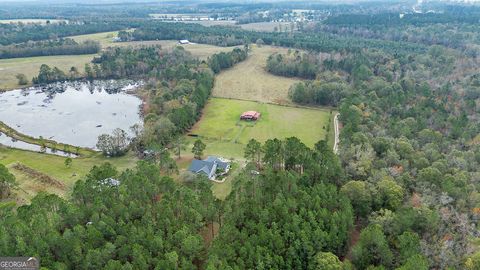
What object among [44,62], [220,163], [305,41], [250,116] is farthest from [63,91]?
[305,41]

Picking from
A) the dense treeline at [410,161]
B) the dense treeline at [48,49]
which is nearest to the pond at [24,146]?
the dense treeline at [410,161]

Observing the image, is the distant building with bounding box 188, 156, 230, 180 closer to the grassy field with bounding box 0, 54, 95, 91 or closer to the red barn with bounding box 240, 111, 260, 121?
the red barn with bounding box 240, 111, 260, 121

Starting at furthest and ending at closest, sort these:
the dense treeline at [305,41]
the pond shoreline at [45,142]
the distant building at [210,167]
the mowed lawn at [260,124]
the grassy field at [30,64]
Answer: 1. the dense treeline at [305,41]
2. the grassy field at [30,64]
3. the mowed lawn at [260,124]
4. the pond shoreline at [45,142]
5. the distant building at [210,167]

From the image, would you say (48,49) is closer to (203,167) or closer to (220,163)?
(220,163)

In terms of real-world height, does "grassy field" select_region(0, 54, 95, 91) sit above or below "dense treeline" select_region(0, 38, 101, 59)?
below

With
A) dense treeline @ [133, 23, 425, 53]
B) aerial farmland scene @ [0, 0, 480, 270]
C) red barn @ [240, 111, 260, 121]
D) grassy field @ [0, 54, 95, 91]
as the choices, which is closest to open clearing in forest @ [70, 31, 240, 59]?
dense treeline @ [133, 23, 425, 53]

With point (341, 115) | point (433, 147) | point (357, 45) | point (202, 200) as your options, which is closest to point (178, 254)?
point (202, 200)

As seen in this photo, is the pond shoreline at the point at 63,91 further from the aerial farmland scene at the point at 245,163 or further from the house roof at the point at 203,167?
the house roof at the point at 203,167
